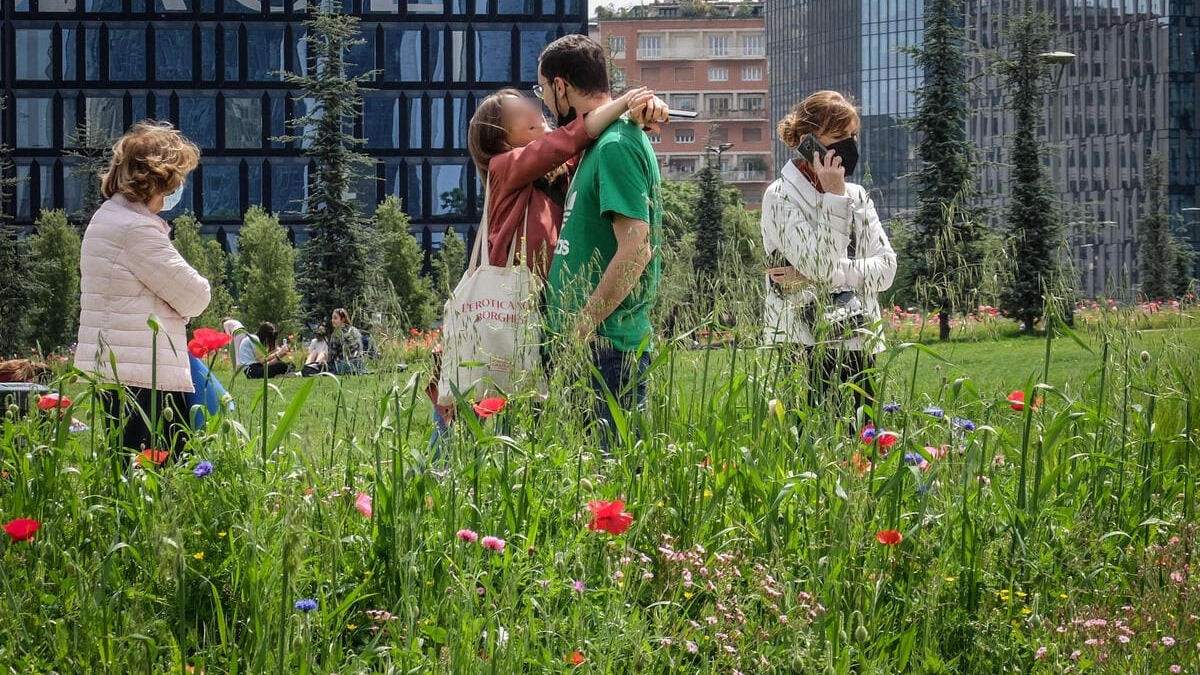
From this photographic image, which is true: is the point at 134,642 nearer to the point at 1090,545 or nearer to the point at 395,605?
the point at 395,605

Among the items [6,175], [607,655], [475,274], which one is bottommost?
[607,655]

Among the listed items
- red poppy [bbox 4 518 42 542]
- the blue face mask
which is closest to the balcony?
the blue face mask

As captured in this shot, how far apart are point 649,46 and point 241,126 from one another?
253 feet

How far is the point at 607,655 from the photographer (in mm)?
2830

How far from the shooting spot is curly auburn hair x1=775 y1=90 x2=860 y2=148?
483 cm

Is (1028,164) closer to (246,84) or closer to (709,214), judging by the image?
(709,214)

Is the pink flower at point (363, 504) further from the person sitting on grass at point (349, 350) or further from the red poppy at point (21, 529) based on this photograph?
the red poppy at point (21, 529)

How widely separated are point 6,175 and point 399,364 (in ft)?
192

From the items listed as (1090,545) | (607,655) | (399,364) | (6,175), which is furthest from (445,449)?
(6,175)

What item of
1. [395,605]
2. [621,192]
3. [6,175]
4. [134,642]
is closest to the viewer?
[134,642]

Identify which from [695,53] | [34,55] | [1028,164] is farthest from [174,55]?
[695,53]

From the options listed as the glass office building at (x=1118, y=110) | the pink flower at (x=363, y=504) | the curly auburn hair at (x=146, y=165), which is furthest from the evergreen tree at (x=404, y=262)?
the glass office building at (x=1118, y=110)

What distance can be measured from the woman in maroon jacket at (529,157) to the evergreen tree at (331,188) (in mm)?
29721

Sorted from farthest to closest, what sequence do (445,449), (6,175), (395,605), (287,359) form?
(6,175), (287,359), (445,449), (395,605)
